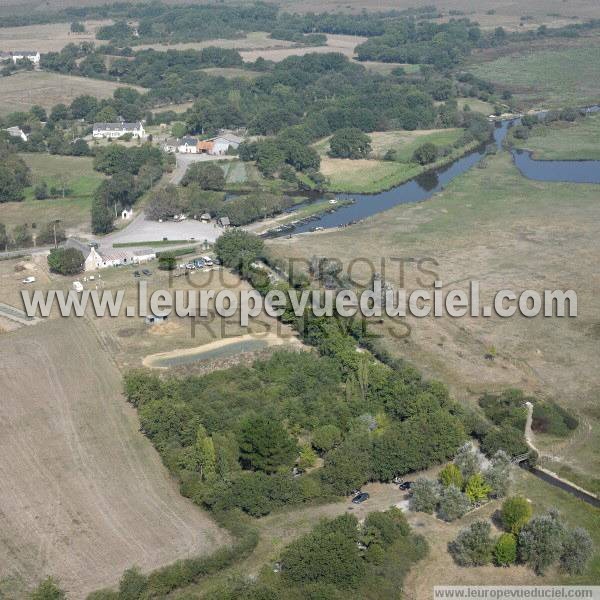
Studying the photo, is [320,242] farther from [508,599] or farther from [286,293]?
[508,599]

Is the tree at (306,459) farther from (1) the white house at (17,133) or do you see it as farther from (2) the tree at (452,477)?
(1) the white house at (17,133)

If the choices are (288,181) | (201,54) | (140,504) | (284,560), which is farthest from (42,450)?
(201,54)

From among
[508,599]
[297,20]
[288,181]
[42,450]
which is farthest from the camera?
→ [297,20]

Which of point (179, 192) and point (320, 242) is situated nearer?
point (320, 242)

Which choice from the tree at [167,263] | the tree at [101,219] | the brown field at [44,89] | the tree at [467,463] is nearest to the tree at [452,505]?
the tree at [467,463]

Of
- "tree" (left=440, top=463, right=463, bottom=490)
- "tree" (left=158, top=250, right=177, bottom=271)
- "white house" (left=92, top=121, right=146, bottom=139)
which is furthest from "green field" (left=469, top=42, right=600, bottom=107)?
"tree" (left=440, top=463, right=463, bottom=490)

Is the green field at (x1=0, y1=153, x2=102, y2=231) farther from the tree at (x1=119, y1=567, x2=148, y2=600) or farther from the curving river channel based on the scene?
the tree at (x1=119, y1=567, x2=148, y2=600)

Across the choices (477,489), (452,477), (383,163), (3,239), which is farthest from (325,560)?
(383,163)
